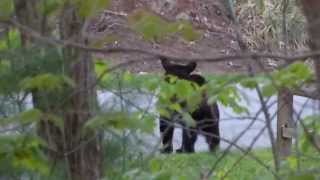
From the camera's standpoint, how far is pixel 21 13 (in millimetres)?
2680

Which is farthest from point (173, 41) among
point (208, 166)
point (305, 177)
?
point (305, 177)

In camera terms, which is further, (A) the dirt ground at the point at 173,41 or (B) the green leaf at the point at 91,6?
(A) the dirt ground at the point at 173,41

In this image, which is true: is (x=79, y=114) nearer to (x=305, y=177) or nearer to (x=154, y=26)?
(x=154, y=26)

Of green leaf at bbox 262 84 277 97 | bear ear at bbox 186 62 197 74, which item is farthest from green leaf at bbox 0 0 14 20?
green leaf at bbox 262 84 277 97

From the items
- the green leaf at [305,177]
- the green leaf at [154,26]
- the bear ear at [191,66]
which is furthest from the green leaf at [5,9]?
the green leaf at [305,177]

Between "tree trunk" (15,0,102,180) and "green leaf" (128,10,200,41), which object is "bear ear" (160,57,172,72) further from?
"tree trunk" (15,0,102,180)

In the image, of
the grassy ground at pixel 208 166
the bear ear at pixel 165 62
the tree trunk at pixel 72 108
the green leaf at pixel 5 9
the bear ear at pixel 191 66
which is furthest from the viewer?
the grassy ground at pixel 208 166

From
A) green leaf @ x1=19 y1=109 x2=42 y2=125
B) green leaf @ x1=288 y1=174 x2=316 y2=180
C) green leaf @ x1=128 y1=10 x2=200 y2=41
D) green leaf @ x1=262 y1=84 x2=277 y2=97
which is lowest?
green leaf @ x1=288 y1=174 x2=316 y2=180

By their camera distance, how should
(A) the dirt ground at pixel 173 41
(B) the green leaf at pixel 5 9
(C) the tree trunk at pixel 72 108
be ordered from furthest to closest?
(C) the tree trunk at pixel 72 108 → (A) the dirt ground at pixel 173 41 → (B) the green leaf at pixel 5 9

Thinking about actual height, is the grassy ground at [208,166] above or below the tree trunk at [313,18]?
below

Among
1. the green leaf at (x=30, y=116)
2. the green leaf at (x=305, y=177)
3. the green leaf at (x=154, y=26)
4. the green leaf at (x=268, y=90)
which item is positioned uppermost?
the green leaf at (x=154, y=26)

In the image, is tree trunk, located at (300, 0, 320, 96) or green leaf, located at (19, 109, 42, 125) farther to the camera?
green leaf, located at (19, 109, 42, 125)

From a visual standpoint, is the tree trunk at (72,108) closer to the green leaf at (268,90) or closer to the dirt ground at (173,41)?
the dirt ground at (173,41)

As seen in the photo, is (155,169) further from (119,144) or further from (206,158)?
(206,158)
